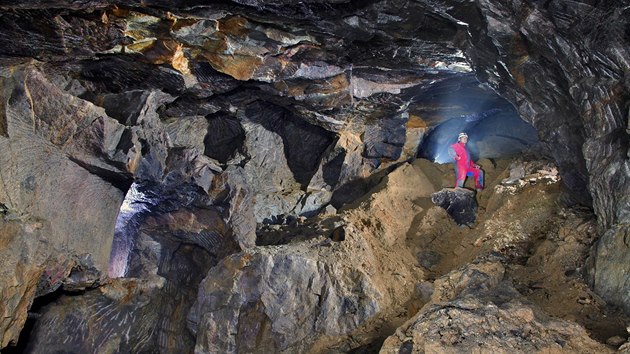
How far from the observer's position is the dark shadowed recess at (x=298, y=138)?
9.35 meters

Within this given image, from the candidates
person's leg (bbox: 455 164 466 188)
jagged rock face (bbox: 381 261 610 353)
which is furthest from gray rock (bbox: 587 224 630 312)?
person's leg (bbox: 455 164 466 188)

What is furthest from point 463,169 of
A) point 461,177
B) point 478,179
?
Answer: point 478,179

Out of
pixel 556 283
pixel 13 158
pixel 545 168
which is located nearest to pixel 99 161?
pixel 13 158

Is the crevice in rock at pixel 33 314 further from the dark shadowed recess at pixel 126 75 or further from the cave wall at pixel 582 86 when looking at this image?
the cave wall at pixel 582 86

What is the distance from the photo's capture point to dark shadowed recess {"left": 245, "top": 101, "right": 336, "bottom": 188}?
30.7ft

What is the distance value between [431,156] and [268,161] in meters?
3.91

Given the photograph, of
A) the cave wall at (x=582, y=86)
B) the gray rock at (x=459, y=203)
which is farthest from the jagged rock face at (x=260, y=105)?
the gray rock at (x=459, y=203)

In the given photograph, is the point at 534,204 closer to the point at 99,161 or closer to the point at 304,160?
the point at 304,160

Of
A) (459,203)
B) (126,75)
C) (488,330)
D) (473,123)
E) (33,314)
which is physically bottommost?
(33,314)

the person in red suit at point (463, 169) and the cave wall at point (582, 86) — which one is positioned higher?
the cave wall at point (582, 86)

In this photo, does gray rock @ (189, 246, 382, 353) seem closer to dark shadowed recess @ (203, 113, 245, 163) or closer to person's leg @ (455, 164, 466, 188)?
person's leg @ (455, 164, 466, 188)

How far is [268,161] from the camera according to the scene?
9531mm

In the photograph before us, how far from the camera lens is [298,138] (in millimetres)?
9672

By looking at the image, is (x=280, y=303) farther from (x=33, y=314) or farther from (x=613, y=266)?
(x=33, y=314)
